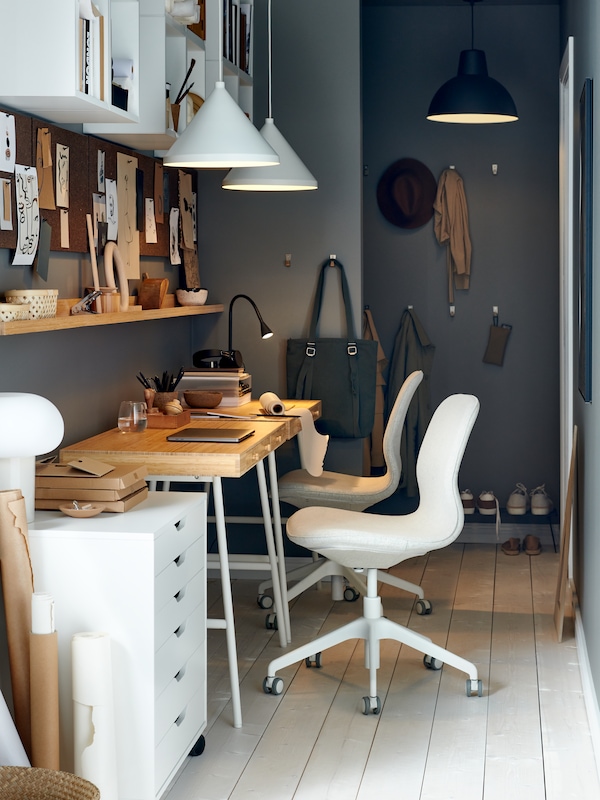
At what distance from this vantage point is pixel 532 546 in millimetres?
5387

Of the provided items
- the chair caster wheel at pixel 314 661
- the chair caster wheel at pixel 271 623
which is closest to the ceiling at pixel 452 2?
the chair caster wheel at pixel 271 623

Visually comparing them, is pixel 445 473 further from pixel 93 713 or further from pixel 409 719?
pixel 93 713

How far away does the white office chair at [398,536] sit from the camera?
3.40 metres

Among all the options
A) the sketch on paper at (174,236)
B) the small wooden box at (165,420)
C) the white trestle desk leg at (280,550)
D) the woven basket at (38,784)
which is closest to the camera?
the woven basket at (38,784)

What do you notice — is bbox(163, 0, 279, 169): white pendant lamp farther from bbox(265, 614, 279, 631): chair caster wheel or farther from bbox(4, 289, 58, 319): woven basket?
bbox(265, 614, 279, 631): chair caster wheel

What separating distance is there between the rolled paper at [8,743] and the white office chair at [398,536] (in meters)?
1.18

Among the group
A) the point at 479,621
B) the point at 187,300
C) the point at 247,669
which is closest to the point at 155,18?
the point at 187,300

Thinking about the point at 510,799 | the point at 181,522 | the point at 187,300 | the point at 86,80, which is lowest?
the point at 510,799

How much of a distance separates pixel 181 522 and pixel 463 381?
3.31 m

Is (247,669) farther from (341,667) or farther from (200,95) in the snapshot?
(200,95)

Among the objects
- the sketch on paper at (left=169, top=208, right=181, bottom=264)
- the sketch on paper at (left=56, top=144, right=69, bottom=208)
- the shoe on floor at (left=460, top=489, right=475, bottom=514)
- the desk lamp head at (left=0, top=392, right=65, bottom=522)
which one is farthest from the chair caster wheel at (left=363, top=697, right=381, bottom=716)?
the shoe on floor at (left=460, top=489, right=475, bottom=514)

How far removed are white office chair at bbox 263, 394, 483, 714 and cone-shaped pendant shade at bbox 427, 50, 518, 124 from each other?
177 cm

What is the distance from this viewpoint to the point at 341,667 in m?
3.72

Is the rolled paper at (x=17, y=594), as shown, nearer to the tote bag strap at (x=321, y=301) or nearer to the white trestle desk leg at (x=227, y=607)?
the white trestle desk leg at (x=227, y=607)
